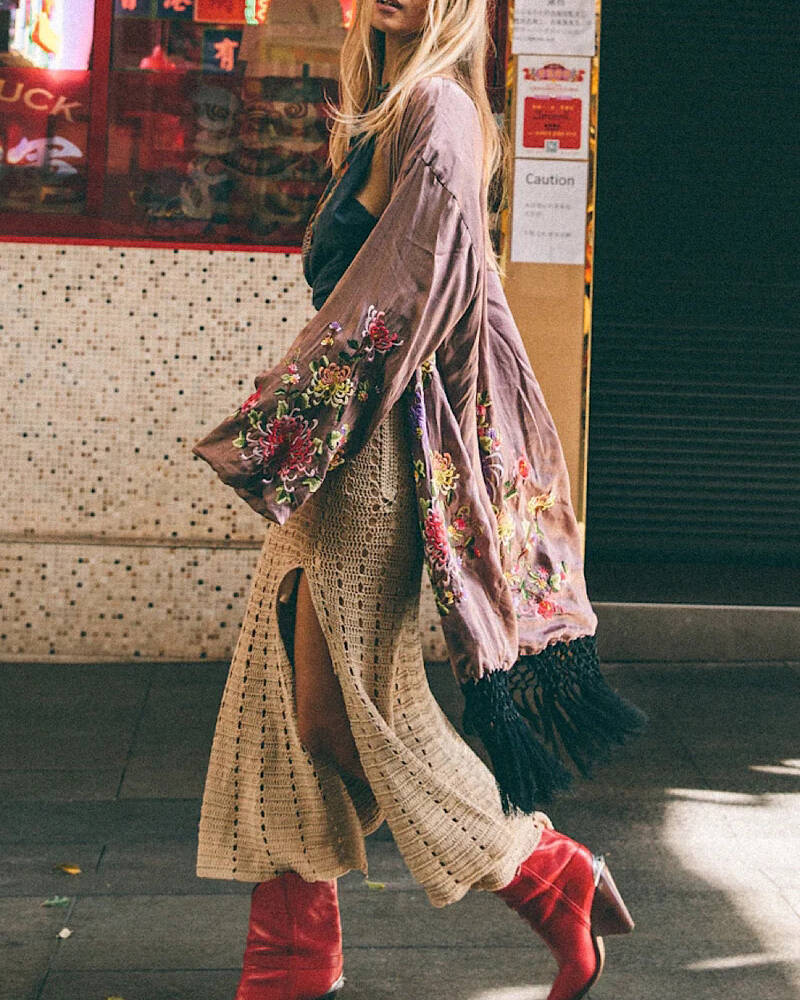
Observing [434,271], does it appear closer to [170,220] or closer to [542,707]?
[542,707]

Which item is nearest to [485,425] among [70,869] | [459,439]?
[459,439]

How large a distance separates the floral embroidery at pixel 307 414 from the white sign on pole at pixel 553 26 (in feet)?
10.8

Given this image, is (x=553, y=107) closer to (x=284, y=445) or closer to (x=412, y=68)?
(x=412, y=68)

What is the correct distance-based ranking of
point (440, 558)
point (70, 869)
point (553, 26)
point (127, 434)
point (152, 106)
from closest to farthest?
point (440, 558) < point (70, 869) < point (553, 26) < point (127, 434) < point (152, 106)

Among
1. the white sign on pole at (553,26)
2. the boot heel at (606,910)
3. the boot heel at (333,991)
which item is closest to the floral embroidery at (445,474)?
the boot heel at (606,910)

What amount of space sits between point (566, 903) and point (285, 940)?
520 millimetres

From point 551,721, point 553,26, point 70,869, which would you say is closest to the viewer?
point 551,721

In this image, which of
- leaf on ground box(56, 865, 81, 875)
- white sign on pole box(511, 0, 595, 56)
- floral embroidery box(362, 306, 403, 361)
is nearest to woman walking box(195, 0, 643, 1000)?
floral embroidery box(362, 306, 403, 361)

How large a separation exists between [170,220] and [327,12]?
1.07 meters

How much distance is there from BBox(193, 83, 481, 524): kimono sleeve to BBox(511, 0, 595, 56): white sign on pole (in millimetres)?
3100

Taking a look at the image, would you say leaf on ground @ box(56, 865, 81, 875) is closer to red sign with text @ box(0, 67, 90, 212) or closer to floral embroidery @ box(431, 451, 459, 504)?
floral embroidery @ box(431, 451, 459, 504)

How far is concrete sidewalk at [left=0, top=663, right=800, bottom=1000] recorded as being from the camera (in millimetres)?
2600

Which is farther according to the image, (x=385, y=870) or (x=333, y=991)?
(x=385, y=870)

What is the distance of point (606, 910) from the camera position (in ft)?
7.81
